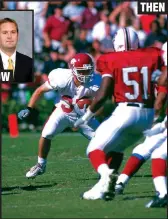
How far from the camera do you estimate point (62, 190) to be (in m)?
7.71

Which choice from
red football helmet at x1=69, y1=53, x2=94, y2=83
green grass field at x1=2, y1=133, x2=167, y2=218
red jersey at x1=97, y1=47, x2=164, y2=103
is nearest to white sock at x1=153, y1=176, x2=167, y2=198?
green grass field at x1=2, y1=133, x2=167, y2=218

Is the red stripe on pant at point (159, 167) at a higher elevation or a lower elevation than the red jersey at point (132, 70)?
lower

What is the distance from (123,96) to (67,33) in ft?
31.1

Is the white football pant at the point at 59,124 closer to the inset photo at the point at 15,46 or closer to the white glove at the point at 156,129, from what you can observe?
the inset photo at the point at 15,46

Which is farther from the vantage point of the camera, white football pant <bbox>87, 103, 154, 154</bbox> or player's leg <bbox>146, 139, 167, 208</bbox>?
white football pant <bbox>87, 103, 154, 154</bbox>

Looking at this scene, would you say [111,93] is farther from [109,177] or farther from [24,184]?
[24,184]

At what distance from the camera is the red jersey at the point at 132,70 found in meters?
6.88

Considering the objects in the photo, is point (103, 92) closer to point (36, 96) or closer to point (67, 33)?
point (36, 96)

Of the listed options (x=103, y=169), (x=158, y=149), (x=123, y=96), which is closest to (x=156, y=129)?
(x=158, y=149)

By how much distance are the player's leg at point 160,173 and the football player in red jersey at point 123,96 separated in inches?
15.7

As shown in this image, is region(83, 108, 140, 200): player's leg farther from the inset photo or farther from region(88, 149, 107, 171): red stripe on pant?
the inset photo

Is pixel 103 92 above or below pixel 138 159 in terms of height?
above

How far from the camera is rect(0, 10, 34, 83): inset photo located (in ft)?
35.1

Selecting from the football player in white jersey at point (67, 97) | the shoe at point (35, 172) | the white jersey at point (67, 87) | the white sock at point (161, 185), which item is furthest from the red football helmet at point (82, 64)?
the white sock at point (161, 185)
